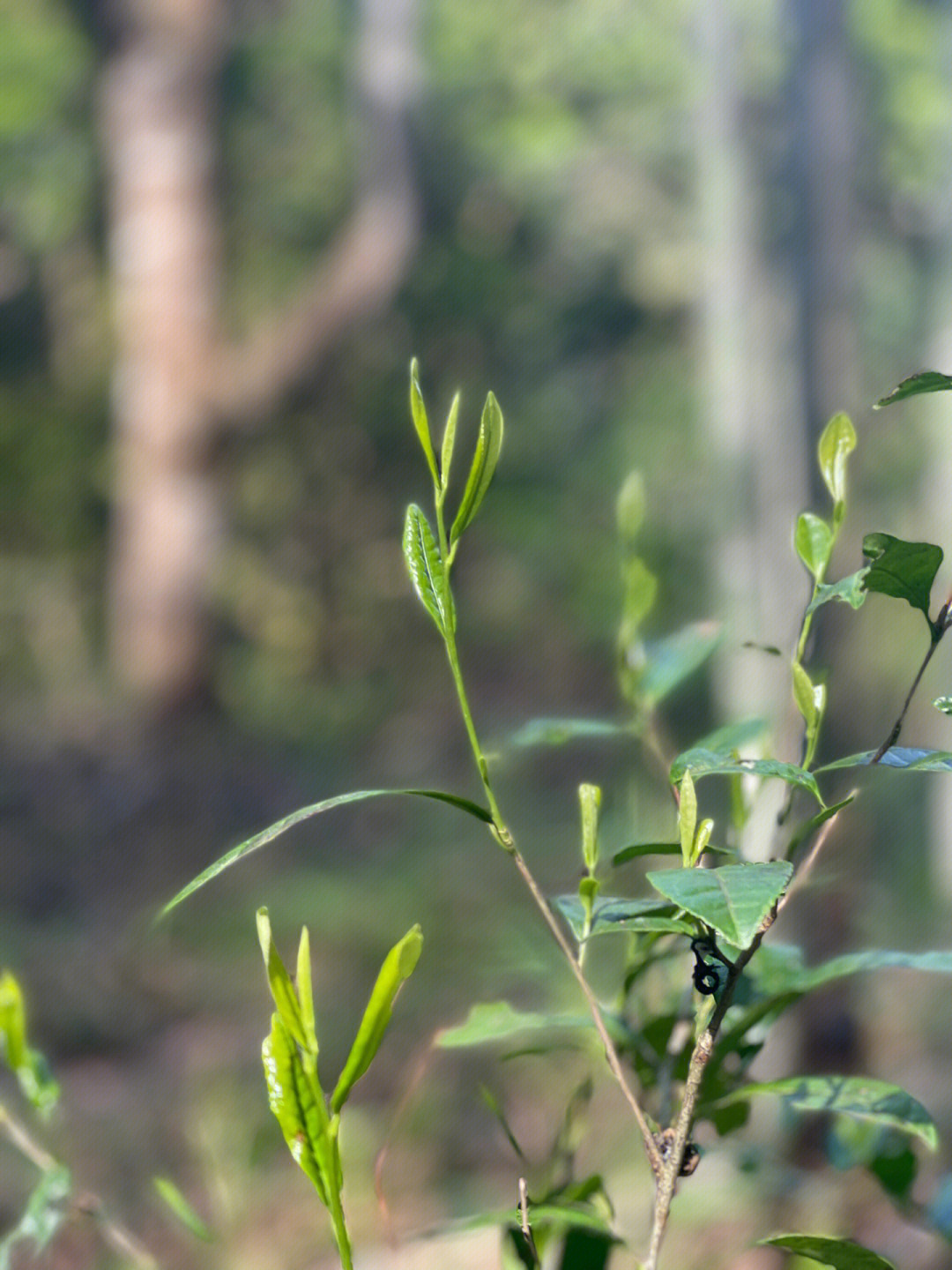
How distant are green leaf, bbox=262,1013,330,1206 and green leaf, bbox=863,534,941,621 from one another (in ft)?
0.45

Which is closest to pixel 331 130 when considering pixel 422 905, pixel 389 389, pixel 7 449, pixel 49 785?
pixel 389 389

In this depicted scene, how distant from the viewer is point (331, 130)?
11.5 feet

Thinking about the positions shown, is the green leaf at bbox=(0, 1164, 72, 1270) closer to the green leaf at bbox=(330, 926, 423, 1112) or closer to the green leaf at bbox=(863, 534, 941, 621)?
the green leaf at bbox=(330, 926, 423, 1112)

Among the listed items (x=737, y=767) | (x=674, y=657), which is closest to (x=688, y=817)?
(x=737, y=767)

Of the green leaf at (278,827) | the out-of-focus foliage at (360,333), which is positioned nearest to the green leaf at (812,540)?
the green leaf at (278,827)

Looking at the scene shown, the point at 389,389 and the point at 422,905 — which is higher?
the point at 389,389

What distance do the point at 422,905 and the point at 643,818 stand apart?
6.18 ft

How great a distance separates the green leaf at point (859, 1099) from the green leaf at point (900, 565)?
0.37ft

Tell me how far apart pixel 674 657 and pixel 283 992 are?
188 millimetres

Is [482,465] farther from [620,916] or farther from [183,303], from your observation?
[183,303]

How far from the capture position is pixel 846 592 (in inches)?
9.4

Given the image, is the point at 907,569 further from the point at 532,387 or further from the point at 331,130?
the point at 331,130

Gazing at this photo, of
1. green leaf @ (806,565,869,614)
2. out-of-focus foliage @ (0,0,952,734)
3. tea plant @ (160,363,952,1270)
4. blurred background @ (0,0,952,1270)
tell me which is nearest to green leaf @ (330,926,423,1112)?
tea plant @ (160,363,952,1270)

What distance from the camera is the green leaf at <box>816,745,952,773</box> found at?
0.72 feet
